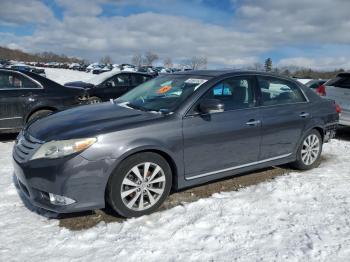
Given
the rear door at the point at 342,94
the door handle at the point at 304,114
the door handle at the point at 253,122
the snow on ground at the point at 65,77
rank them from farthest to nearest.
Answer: the snow on ground at the point at 65,77
the rear door at the point at 342,94
the door handle at the point at 304,114
the door handle at the point at 253,122

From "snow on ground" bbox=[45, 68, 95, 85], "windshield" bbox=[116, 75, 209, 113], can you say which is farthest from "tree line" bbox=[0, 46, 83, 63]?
"windshield" bbox=[116, 75, 209, 113]

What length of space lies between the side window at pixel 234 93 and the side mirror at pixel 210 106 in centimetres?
20

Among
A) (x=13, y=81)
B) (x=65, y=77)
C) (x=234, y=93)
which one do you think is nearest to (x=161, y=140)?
(x=234, y=93)

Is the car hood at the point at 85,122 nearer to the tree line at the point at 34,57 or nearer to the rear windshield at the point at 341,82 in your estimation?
the rear windshield at the point at 341,82

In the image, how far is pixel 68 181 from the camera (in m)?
3.32

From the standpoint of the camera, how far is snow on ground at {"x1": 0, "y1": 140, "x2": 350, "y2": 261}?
3.10 m

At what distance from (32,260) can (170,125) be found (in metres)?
1.85

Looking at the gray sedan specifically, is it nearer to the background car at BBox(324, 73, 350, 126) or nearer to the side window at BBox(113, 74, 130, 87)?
the background car at BBox(324, 73, 350, 126)

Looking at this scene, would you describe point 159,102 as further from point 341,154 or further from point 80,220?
point 341,154

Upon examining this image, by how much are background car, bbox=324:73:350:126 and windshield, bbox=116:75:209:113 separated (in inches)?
180

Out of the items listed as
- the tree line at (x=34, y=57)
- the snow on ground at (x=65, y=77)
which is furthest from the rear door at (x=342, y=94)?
the tree line at (x=34, y=57)

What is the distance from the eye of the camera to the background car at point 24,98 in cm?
690

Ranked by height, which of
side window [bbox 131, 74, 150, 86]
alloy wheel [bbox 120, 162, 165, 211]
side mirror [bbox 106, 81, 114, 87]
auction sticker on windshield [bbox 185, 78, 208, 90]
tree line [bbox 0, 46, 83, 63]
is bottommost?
alloy wheel [bbox 120, 162, 165, 211]

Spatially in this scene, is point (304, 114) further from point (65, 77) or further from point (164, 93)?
point (65, 77)
